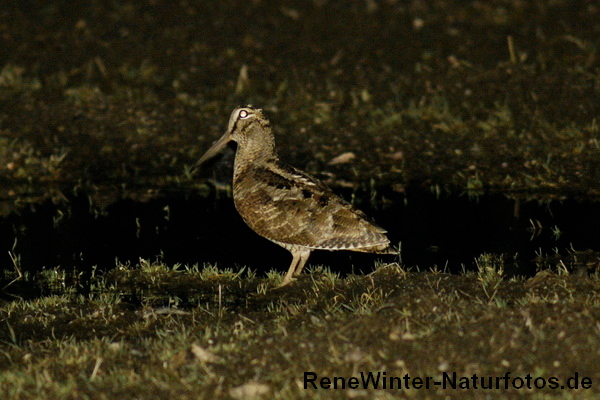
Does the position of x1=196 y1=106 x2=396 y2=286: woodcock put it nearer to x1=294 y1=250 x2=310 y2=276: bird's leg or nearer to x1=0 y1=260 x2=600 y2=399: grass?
x1=294 y1=250 x2=310 y2=276: bird's leg

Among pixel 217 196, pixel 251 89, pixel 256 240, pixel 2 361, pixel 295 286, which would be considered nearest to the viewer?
pixel 2 361

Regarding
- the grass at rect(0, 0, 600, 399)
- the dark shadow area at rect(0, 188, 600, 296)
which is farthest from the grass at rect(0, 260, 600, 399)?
the dark shadow area at rect(0, 188, 600, 296)

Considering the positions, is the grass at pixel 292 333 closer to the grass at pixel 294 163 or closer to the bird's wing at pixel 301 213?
the grass at pixel 294 163

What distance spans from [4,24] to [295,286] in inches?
427

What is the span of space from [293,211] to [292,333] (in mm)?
1931

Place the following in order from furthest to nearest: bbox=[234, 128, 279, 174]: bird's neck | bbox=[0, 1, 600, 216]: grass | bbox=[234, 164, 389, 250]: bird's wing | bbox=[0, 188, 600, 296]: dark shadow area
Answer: bbox=[0, 1, 600, 216]: grass < bbox=[0, 188, 600, 296]: dark shadow area < bbox=[234, 128, 279, 174]: bird's neck < bbox=[234, 164, 389, 250]: bird's wing

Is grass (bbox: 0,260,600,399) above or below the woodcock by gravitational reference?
below

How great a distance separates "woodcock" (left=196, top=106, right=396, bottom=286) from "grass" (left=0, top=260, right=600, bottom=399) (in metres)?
0.31

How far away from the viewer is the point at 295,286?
8664 millimetres

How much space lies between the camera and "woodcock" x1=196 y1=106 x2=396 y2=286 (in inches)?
332

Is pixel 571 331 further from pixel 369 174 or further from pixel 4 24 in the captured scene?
pixel 4 24

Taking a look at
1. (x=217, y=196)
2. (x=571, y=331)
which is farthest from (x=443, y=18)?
(x=571, y=331)

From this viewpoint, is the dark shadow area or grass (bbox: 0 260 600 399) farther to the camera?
the dark shadow area

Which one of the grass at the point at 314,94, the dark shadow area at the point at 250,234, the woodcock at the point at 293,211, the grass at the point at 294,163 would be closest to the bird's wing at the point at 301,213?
the woodcock at the point at 293,211
